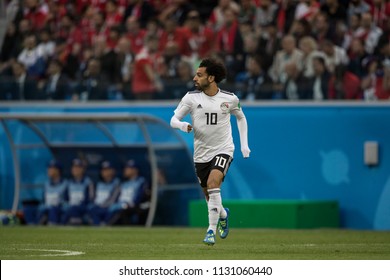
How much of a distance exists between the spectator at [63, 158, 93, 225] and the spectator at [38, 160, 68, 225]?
14 centimetres

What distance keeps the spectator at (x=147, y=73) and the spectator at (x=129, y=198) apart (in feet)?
4.54

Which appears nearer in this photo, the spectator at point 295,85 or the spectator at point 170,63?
the spectator at point 295,85

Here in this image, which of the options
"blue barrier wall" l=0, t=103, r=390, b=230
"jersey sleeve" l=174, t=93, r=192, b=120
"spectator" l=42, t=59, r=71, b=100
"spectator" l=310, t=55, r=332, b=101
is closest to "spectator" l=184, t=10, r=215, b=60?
"blue barrier wall" l=0, t=103, r=390, b=230

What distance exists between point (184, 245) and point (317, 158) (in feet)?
22.1

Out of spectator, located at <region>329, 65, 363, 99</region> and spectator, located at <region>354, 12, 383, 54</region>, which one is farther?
spectator, located at <region>329, 65, 363, 99</region>

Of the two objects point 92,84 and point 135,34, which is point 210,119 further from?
point 135,34

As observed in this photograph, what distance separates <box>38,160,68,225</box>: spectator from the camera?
20.0m

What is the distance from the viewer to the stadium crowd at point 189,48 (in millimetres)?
18203

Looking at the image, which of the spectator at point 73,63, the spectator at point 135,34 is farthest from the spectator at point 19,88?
the spectator at point 135,34

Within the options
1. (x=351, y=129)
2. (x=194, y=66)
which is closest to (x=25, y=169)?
Result: (x=194, y=66)

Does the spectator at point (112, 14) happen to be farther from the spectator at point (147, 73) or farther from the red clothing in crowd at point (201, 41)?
the red clothing in crowd at point (201, 41)

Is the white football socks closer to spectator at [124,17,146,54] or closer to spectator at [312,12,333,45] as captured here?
spectator at [312,12,333,45]

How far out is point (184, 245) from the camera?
12945 mm

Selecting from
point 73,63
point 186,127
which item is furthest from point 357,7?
point 186,127
